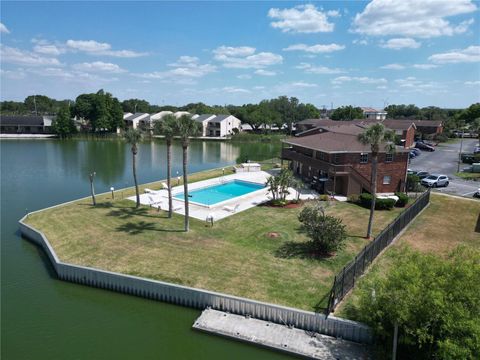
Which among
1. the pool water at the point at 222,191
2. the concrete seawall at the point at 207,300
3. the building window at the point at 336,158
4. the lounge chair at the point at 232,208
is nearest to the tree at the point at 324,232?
the concrete seawall at the point at 207,300

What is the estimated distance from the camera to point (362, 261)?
17.8 m

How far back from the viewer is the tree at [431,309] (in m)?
10.8

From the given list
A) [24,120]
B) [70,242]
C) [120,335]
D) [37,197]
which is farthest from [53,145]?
[120,335]

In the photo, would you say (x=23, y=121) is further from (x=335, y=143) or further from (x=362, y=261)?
(x=362, y=261)

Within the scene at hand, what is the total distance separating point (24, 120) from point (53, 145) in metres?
31.8

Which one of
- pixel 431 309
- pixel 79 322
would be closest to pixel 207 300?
pixel 79 322

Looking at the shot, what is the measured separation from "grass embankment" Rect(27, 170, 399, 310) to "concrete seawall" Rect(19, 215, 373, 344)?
59 cm

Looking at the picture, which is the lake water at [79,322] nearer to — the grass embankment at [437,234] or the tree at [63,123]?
the grass embankment at [437,234]

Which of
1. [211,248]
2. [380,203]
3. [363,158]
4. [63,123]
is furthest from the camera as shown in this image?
[63,123]

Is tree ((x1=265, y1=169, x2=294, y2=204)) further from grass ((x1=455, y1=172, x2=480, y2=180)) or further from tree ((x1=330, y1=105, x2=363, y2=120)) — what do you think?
tree ((x1=330, y1=105, x2=363, y2=120))

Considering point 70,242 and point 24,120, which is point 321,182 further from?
point 24,120

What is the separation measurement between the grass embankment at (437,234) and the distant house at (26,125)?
333 feet

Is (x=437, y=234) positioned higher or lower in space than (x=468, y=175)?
lower

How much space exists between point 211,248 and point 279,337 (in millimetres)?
7895
